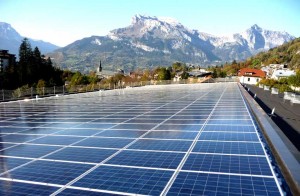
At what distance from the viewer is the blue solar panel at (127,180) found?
6.93 meters

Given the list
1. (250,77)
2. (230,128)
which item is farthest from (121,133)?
(250,77)

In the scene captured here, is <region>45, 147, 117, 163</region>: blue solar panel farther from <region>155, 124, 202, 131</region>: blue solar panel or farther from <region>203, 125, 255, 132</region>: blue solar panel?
<region>203, 125, 255, 132</region>: blue solar panel

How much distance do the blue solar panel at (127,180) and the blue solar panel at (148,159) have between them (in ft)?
1.65

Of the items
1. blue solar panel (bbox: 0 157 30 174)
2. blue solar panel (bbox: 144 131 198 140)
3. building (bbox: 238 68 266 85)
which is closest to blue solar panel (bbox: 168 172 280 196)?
blue solar panel (bbox: 144 131 198 140)

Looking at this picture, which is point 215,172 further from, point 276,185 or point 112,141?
point 112,141

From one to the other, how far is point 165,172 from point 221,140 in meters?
4.13

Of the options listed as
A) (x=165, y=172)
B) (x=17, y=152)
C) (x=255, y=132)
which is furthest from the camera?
(x=255, y=132)

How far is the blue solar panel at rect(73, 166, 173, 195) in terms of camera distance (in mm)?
6930

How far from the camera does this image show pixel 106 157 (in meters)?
9.62

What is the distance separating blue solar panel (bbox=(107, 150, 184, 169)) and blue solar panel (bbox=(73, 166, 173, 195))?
19.8 inches

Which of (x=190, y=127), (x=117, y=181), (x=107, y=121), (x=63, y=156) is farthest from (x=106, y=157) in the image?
(x=107, y=121)

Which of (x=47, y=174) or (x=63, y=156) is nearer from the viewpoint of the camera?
(x=47, y=174)

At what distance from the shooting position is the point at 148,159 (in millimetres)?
9242

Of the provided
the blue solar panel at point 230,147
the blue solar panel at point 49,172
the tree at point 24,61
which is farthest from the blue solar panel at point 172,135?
the tree at point 24,61
